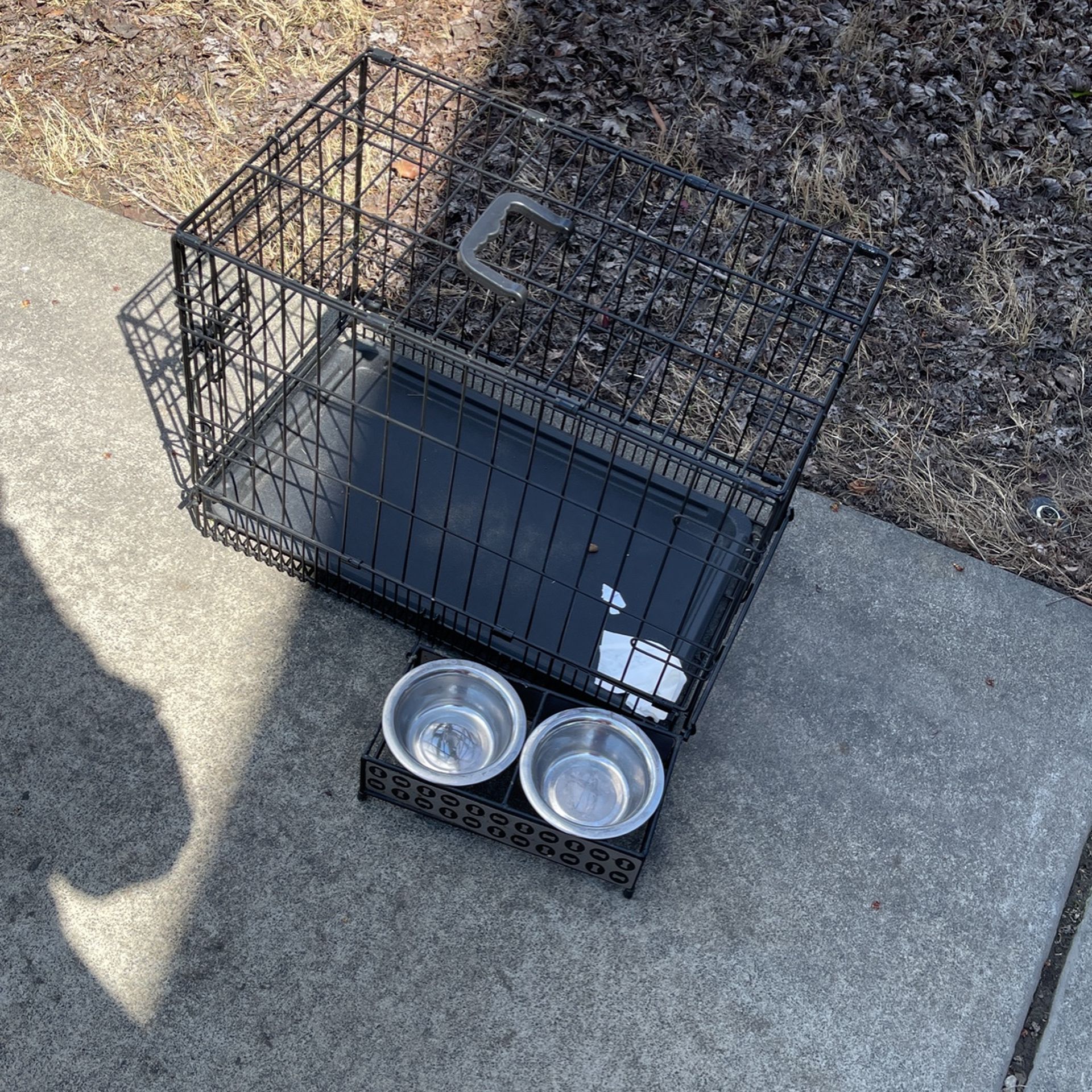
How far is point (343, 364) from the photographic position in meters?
3.16

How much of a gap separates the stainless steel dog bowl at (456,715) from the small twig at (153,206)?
1894 millimetres

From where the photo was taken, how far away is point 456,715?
2.63m

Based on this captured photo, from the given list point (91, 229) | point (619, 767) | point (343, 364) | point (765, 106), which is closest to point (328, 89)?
point (343, 364)

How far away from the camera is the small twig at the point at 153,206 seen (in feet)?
12.2

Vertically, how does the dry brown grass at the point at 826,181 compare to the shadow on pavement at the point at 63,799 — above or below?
above

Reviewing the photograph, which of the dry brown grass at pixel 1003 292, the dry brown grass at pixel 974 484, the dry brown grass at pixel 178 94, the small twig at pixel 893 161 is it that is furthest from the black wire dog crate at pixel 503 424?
the small twig at pixel 893 161

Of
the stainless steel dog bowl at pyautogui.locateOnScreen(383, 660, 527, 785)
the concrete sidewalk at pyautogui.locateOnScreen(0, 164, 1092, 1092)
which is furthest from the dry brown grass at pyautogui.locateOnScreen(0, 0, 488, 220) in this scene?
the stainless steel dog bowl at pyautogui.locateOnScreen(383, 660, 527, 785)

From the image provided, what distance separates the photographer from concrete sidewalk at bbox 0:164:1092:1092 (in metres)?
2.35

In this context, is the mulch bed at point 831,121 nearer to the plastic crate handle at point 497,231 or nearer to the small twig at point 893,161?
the small twig at point 893,161

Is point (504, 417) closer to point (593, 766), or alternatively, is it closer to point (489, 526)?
point (489, 526)

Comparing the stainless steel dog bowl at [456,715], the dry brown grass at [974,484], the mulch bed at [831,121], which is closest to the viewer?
the stainless steel dog bowl at [456,715]

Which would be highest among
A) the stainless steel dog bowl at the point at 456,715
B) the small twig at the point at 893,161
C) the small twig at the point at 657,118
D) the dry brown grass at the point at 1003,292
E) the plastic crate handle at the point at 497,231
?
the plastic crate handle at the point at 497,231

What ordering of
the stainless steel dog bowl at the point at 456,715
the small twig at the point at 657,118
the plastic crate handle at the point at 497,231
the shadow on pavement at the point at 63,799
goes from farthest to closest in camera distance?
the small twig at the point at 657,118, the stainless steel dog bowl at the point at 456,715, the shadow on pavement at the point at 63,799, the plastic crate handle at the point at 497,231

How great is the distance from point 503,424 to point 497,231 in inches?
32.0
